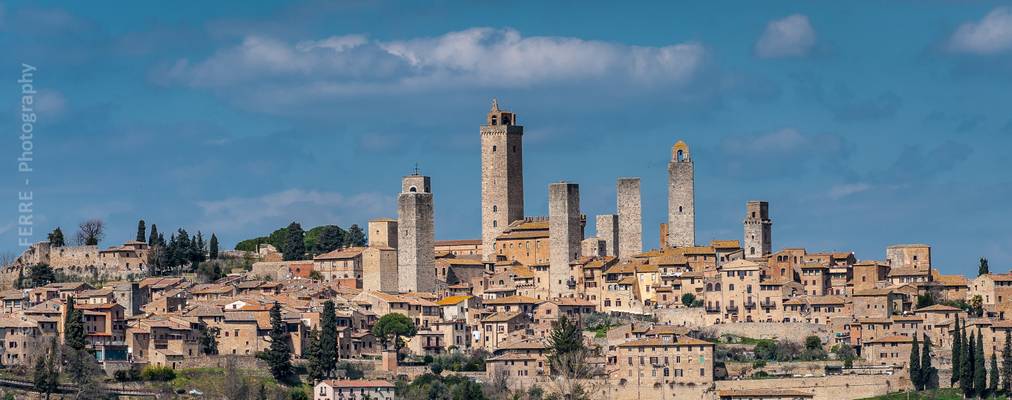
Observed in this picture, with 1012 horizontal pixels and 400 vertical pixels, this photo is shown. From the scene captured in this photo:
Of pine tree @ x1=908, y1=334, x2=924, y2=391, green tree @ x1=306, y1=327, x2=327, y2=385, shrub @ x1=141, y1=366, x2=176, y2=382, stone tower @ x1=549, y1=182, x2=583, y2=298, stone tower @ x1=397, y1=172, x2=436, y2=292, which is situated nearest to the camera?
shrub @ x1=141, y1=366, x2=176, y2=382

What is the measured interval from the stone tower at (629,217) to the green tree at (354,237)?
1195cm

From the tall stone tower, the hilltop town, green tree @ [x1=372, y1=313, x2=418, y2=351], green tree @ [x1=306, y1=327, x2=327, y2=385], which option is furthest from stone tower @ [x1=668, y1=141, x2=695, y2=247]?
green tree @ [x1=306, y1=327, x2=327, y2=385]

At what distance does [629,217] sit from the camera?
9400 cm

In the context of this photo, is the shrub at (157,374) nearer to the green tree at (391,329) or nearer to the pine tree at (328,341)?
the pine tree at (328,341)

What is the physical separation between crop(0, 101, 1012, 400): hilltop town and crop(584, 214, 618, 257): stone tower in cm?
9

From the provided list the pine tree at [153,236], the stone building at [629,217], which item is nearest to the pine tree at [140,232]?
the pine tree at [153,236]

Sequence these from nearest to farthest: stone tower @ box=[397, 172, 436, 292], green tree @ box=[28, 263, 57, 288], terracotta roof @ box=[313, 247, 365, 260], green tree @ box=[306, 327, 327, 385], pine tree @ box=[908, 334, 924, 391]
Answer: pine tree @ box=[908, 334, 924, 391] → green tree @ box=[306, 327, 327, 385] → stone tower @ box=[397, 172, 436, 292] → green tree @ box=[28, 263, 57, 288] → terracotta roof @ box=[313, 247, 365, 260]

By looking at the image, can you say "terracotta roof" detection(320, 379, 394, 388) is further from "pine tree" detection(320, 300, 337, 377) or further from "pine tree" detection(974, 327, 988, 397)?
"pine tree" detection(974, 327, 988, 397)

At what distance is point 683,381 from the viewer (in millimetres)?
77688

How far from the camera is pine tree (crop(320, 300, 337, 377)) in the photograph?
7694 cm

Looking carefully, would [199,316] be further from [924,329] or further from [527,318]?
[924,329]

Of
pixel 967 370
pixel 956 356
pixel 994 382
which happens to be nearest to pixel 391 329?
pixel 956 356

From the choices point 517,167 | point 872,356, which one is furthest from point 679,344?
point 517,167

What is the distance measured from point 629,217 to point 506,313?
9.94 metres
